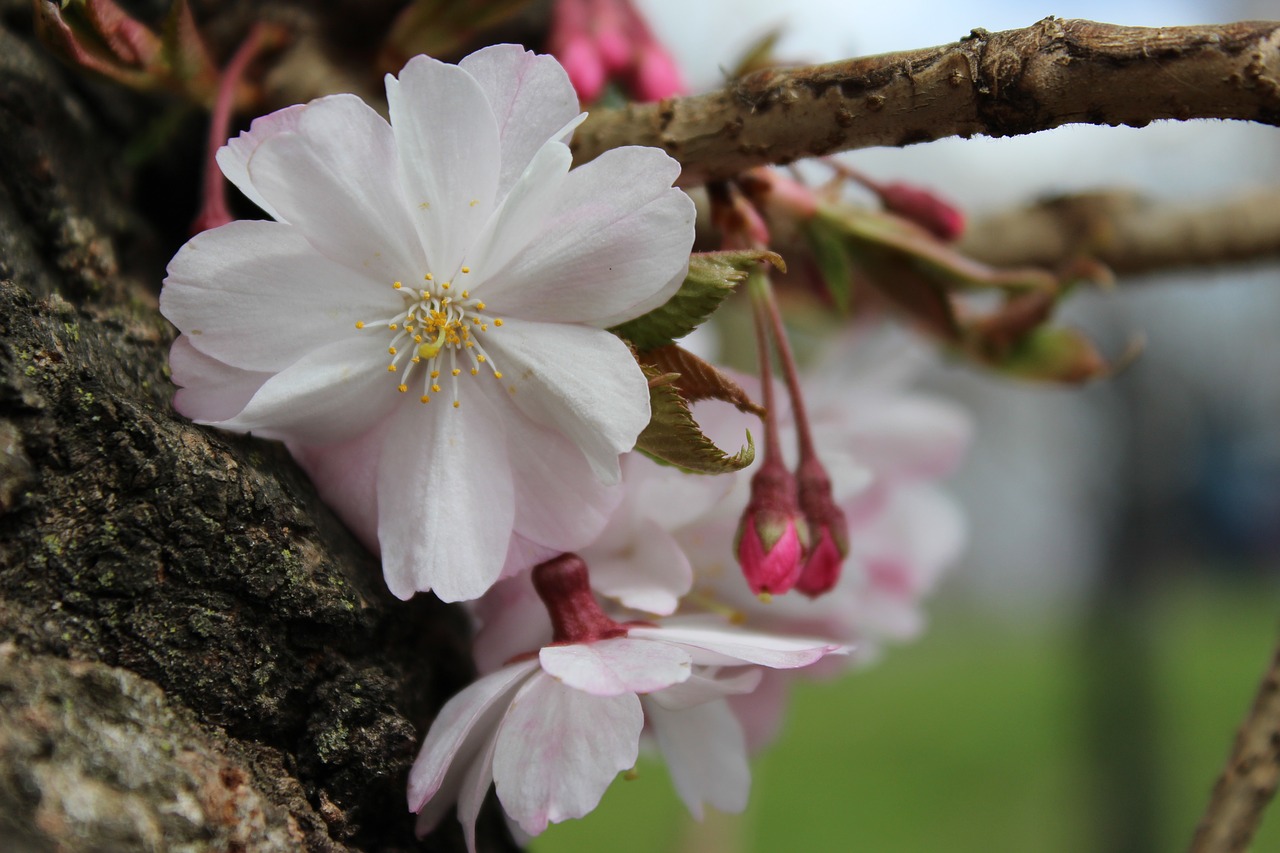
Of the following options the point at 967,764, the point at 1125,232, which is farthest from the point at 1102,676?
the point at 1125,232

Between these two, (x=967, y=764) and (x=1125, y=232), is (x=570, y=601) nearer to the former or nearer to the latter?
(x=1125, y=232)

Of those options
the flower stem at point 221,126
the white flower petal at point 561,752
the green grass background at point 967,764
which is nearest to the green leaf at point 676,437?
the white flower petal at point 561,752

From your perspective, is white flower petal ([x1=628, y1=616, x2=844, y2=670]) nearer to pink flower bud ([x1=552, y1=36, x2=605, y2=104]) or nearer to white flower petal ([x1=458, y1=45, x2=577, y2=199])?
white flower petal ([x1=458, y1=45, x2=577, y2=199])

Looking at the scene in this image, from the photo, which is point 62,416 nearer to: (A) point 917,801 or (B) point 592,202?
(B) point 592,202

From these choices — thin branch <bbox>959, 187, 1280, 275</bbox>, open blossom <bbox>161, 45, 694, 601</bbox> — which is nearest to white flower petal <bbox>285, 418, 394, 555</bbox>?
open blossom <bbox>161, 45, 694, 601</bbox>

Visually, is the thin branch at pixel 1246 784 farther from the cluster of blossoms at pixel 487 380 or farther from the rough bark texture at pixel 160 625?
the rough bark texture at pixel 160 625

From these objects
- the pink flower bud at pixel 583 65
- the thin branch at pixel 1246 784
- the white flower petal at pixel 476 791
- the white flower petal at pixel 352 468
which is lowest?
the thin branch at pixel 1246 784
